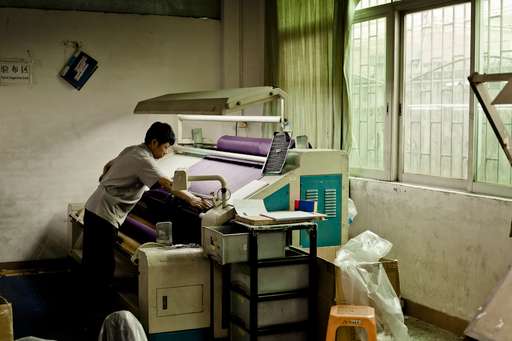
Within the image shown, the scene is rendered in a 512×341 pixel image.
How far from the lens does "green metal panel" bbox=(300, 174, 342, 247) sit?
4855mm

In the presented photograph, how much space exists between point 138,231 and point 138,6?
8.75ft

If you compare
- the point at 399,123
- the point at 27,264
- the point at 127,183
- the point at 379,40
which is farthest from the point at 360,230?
the point at 27,264

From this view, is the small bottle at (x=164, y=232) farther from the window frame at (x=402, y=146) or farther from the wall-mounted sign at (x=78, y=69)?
the wall-mounted sign at (x=78, y=69)

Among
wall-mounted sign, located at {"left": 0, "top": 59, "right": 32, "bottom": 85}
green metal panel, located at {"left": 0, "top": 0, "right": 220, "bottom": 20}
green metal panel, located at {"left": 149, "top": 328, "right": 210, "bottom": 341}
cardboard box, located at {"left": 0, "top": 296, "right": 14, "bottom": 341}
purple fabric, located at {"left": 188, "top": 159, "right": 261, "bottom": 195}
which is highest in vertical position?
green metal panel, located at {"left": 0, "top": 0, "right": 220, "bottom": 20}

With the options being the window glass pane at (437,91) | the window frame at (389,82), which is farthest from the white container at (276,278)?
the window frame at (389,82)

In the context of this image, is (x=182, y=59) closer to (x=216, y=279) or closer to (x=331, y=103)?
(x=331, y=103)

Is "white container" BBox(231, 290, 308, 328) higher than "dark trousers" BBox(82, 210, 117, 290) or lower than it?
lower

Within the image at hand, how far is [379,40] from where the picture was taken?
5.88 m

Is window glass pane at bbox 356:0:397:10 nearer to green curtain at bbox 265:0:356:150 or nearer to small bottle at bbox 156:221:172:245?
green curtain at bbox 265:0:356:150

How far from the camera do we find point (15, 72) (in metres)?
6.88

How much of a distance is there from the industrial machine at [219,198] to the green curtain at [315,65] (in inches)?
37.7

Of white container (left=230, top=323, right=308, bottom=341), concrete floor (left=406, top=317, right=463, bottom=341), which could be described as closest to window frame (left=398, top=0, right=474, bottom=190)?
concrete floor (left=406, top=317, right=463, bottom=341)

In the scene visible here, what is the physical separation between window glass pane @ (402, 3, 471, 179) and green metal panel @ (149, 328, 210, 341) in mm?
2121

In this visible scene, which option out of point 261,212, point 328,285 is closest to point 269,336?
point 328,285
